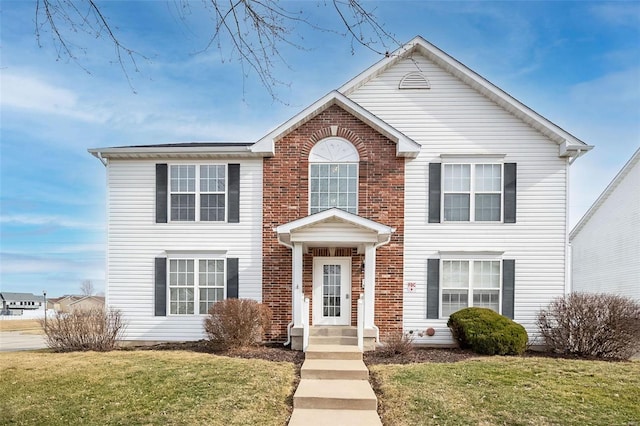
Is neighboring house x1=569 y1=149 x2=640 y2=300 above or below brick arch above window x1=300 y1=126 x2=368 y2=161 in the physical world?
below

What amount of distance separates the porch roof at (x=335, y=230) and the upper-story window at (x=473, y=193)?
2.51 m

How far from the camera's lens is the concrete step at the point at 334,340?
11.0 meters

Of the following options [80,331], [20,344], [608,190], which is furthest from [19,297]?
[608,190]

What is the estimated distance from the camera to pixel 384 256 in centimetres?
1223

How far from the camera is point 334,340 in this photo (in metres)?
11.1

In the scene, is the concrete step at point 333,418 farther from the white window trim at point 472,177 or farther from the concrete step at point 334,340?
the white window trim at point 472,177

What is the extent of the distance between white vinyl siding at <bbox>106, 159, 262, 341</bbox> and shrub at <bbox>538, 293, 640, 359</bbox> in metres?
8.07

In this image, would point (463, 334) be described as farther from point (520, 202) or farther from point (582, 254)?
point (582, 254)

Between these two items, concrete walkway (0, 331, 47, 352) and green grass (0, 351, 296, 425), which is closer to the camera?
green grass (0, 351, 296, 425)

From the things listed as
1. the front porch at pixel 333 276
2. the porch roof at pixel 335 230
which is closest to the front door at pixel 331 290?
the front porch at pixel 333 276

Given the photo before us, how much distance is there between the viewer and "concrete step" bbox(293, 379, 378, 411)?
23.5 ft

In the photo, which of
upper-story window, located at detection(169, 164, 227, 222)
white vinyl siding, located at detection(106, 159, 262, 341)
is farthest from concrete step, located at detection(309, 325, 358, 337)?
upper-story window, located at detection(169, 164, 227, 222)

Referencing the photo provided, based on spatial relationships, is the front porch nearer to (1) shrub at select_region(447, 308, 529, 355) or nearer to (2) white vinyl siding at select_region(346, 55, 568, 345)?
(2) white vinyl siding at select_region(346, 55, 568, 345)

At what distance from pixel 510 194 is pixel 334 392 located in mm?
7777
